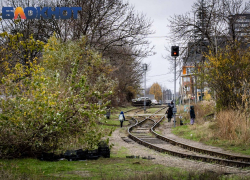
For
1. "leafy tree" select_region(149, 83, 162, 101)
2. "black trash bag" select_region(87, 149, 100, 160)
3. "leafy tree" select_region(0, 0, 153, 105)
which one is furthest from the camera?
"leafy tree" select_region(149, 83, 162, 101)

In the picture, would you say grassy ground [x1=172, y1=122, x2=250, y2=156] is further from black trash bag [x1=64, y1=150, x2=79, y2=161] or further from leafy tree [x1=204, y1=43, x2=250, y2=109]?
black trash bag [x1=64, y1=150, x2=79, y2=161]

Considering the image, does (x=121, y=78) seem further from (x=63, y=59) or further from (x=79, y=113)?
(x=79, y=113)

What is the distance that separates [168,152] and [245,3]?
2082 cm

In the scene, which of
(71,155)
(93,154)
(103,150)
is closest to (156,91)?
(103,150)

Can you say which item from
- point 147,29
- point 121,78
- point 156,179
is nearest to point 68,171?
point 156,179

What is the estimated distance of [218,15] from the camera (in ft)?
91.8

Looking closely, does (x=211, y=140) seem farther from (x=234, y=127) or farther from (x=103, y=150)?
(x=103, y=150)

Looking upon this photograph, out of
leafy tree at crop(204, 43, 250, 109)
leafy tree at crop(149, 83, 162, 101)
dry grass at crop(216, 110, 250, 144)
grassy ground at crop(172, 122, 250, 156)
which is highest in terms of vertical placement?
leafy tree at crop(149, 83, 162, 101)

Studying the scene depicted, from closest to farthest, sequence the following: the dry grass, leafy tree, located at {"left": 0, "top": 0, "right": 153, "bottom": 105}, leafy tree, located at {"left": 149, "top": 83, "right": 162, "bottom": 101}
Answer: the dry grass < leafy tree, located at {"left": 0, "top": 0, "right": 153, "bottom": 105} < leafy tree, located at {"left": 149, "top": 83, "right": 162, "bottom": 101}

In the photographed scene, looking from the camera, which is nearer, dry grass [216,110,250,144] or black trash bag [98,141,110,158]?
black trash bag [98,141,110,158]

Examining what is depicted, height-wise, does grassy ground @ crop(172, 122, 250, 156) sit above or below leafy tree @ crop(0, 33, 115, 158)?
below

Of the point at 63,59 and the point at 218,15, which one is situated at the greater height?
the point at 218,15

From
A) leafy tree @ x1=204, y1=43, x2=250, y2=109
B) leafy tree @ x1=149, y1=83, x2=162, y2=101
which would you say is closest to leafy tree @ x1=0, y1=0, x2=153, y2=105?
leafy tree @ x1=204, y1=43, x2=250, y2=109

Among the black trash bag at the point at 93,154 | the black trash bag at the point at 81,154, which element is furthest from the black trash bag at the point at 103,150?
the black trash bag at the point at 81,154
